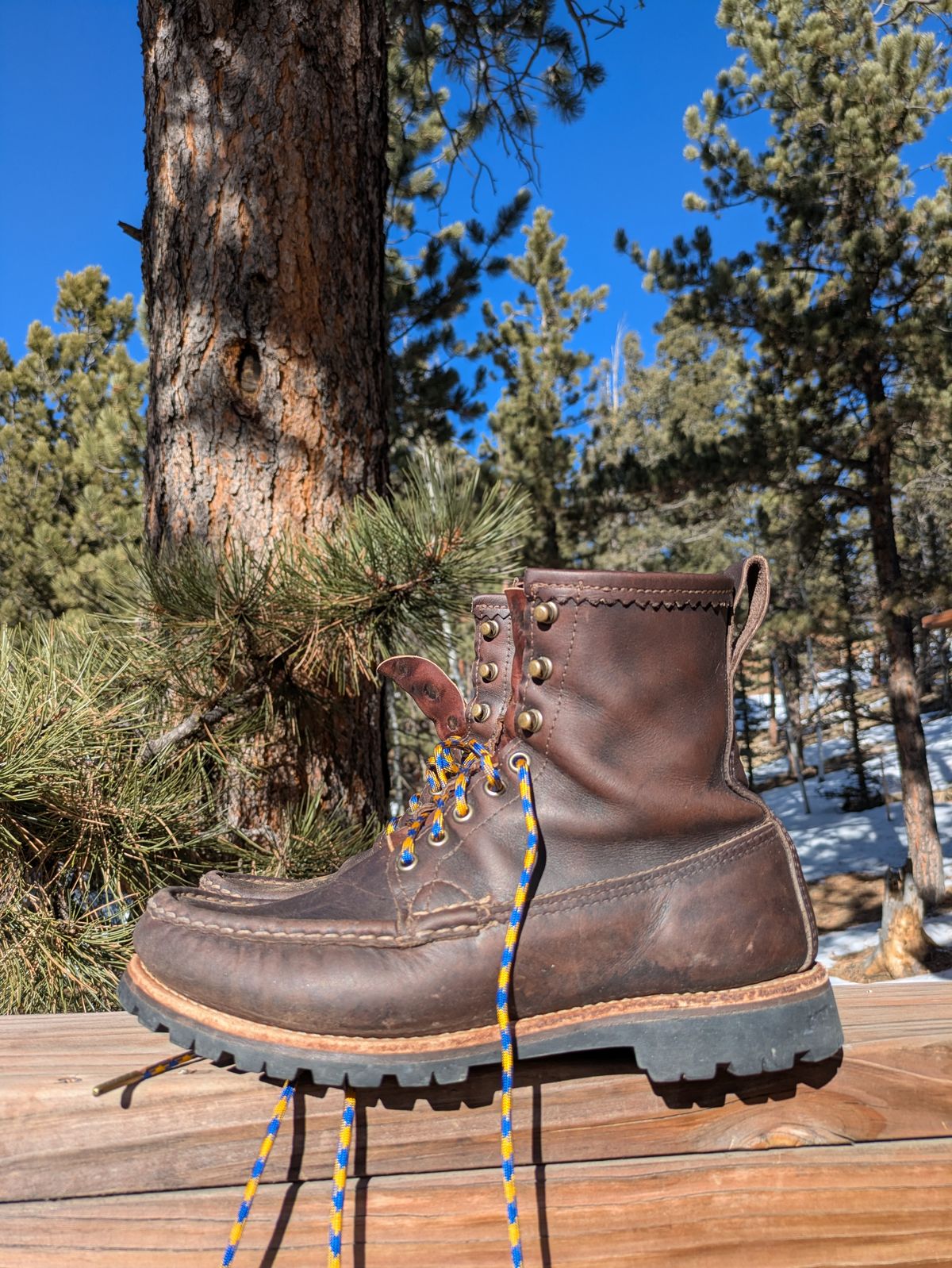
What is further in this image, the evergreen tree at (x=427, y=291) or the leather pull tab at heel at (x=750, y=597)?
the evergreen tree at (x=427, y=291)

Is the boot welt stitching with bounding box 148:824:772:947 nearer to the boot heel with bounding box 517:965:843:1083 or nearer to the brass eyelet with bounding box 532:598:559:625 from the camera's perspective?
the boot heel with bounding box 517:965:843:1083

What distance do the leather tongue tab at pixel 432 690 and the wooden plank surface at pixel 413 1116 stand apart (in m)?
0.36

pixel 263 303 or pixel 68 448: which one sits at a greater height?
pixel 68 448

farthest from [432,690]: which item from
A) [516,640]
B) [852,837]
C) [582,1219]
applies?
[852,837]

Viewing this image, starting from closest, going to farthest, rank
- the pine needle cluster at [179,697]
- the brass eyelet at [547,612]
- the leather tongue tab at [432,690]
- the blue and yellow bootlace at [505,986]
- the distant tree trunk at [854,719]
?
the blue and yellow bootlace at [505,986] < the brass eyelet at [547,612] < the leather tongue tab at [432,690] < the pine needle cluster at [179,697] < the distant tree trunk at [854,719]

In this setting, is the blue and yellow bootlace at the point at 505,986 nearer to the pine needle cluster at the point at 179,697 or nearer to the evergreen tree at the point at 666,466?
the pine needle cluster at the point at 179,697

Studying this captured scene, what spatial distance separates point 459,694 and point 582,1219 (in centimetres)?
52

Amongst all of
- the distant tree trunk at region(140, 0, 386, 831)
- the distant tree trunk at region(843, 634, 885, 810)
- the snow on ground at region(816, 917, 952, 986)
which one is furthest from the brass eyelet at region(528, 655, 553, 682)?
the distant tree trunk at region(843, 634, 885, 810)

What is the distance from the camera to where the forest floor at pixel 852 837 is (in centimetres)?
930

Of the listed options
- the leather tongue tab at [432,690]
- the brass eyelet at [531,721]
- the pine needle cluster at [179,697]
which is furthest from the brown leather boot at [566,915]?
the pine needle cluster at [179,697]

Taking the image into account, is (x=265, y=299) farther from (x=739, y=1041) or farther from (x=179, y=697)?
(x=739, y=1041)

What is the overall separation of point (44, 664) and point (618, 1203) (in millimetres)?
1125

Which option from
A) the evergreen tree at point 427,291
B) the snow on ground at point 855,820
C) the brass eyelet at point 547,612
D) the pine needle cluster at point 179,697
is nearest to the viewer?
the brass eyelet at point 547,612

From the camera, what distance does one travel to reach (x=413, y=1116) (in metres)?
0.83
